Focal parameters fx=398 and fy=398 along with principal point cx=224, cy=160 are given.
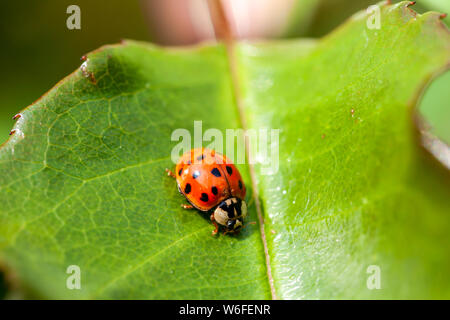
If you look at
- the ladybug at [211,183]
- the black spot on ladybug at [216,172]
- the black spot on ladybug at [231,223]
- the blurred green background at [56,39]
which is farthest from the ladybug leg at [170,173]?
the blurred green background at [56,39]

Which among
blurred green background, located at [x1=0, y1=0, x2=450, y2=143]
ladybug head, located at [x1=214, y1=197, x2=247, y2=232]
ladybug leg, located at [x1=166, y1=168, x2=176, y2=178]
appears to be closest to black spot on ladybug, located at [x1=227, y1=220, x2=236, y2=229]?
ladybug head, located at [x1=214, y1=197, x2=247, y2=232]

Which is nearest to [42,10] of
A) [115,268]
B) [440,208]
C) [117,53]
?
[117,53]

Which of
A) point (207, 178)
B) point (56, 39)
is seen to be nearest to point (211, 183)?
point (207, 178)

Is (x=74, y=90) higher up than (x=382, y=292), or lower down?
higher up

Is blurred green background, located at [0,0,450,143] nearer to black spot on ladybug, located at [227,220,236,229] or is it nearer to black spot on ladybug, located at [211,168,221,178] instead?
black spot on ladybug, located at [211,168,221,178]

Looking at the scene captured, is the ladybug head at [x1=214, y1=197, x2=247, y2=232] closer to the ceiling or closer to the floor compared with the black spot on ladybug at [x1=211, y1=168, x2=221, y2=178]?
closer to the floor
